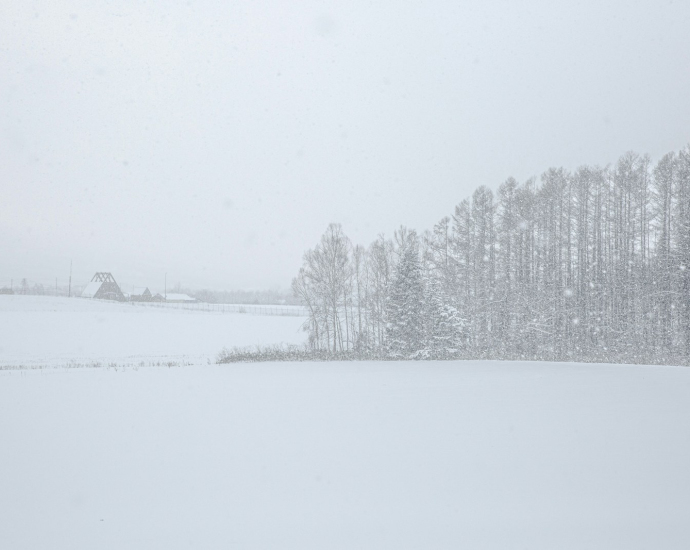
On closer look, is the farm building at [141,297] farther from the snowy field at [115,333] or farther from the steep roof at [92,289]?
the snowy field at [115,333]

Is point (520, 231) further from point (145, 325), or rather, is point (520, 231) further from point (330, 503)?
point (145, 325)

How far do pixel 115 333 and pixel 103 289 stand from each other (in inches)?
1779

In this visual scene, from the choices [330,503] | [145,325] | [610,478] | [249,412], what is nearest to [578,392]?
[610,478]

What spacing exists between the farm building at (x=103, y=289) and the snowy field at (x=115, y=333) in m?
14.8

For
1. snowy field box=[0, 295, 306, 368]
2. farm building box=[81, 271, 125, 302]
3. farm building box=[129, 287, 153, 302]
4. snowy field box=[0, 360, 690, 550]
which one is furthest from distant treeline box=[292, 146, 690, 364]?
farm building box=[129, 287, 153, 302]

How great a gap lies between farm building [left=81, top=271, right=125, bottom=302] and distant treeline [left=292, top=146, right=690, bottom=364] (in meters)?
60.7

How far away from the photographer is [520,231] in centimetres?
3181

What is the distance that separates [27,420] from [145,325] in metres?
41.6

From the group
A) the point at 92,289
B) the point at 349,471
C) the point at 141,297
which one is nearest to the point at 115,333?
the point at 349,471

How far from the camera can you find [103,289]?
269 ft

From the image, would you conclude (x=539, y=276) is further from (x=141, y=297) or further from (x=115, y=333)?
(x=141, y=297)

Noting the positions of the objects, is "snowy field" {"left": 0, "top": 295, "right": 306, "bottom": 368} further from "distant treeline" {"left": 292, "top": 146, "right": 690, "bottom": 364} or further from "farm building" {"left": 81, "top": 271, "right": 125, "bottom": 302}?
"farm building" {"left": 81, "top": 271, "right": 125, "bottom": 302}

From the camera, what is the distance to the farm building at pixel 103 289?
8144 cm

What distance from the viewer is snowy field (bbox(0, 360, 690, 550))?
4512 mm
